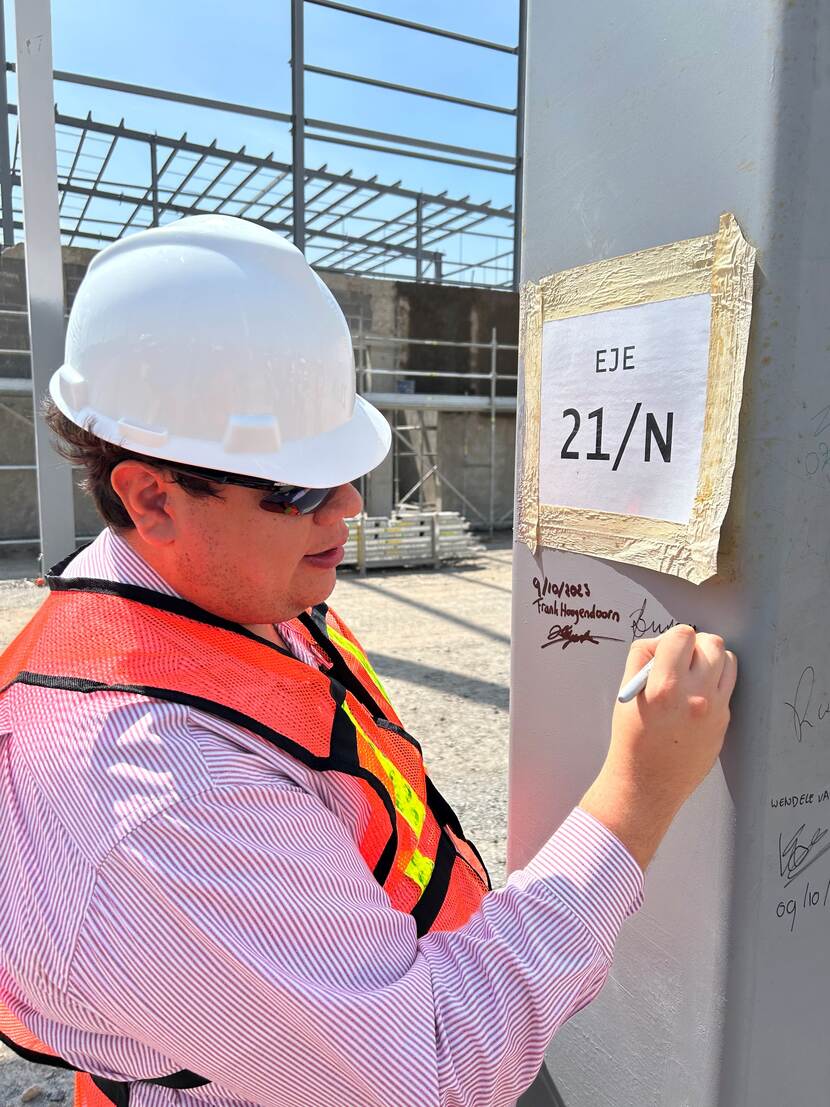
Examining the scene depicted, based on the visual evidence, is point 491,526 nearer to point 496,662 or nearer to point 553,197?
point 496,662

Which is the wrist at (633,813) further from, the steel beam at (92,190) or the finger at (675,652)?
the steel beam at (92,190)

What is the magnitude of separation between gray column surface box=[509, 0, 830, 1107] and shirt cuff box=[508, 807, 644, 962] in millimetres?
253

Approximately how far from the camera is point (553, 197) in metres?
1.23

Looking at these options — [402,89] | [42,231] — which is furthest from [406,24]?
[42,231]

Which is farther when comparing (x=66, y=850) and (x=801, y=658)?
(x=801, y=658)

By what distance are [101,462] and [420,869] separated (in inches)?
27.9

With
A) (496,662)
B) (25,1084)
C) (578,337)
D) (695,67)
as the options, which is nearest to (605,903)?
(578,337)

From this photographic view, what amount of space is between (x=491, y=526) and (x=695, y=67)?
38.5ft

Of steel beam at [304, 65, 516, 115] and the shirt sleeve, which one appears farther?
steel beam at [304, 65, 516, 115]

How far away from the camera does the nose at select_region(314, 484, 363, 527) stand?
980 millimetres

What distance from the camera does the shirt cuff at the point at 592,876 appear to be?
0.83 m

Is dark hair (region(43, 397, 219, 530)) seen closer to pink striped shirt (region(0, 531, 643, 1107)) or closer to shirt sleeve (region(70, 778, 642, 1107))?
pink striped shirt (region(0, 531, 643, 1107))

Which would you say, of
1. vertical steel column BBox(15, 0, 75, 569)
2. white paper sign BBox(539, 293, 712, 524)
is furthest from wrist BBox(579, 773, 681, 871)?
vertical steel column BBox(15, 0, 75, 569)
